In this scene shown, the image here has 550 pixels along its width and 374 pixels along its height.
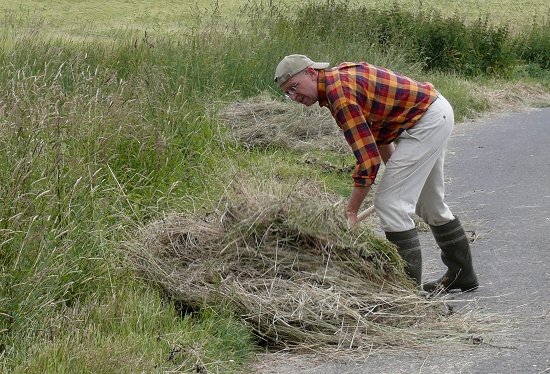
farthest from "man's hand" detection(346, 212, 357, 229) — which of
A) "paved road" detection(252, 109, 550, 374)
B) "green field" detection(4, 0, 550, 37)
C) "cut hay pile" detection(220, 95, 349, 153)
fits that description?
"green field" detection(4, 0, 550, 37)

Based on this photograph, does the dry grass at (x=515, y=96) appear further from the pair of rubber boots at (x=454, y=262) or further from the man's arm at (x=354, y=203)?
the man's arm at (x=354, y=203)

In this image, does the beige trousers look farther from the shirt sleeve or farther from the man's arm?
the shirt sleeve

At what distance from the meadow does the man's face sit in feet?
4.26

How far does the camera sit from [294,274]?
6.70 metres

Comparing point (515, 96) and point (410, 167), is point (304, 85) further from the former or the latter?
point (515, 96)

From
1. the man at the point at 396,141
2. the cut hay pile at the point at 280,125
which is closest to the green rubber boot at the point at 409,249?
the man at the point at 396,141

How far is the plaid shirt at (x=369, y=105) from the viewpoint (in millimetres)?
6684

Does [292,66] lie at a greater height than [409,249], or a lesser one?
greater

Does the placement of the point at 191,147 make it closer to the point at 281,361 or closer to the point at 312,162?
the point at 312,162

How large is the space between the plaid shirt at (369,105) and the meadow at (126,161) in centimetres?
130

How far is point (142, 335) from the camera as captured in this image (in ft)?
19.0

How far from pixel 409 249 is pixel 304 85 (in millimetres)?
1298

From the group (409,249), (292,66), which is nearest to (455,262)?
(409,249)

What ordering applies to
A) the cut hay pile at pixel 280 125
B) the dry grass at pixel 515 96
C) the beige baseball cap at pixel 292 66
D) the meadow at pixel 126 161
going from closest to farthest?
the meadow at pixel 126 161 < the beige baseball cap at pixel 292 66 < the cut hay pile at pixel 280 125 < the dry grass at pixel 515 96
